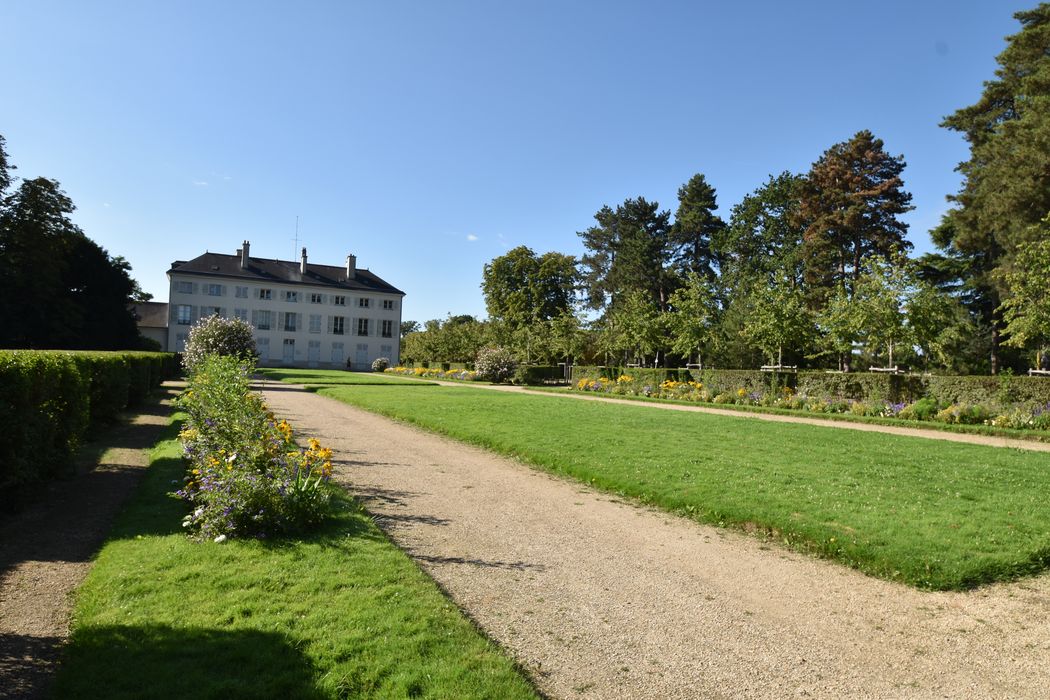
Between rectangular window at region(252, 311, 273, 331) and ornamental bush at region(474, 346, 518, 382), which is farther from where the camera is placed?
rectangular window at region(252, 311, 273, 331)

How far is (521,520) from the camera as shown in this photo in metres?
6.10

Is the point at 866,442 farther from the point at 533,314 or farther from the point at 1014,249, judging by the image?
the point at 533,314

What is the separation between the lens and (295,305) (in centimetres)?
6103

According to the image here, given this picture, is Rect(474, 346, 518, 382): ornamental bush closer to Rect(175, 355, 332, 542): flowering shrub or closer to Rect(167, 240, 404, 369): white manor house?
Rect(167, 240, 404, 369): white manor house

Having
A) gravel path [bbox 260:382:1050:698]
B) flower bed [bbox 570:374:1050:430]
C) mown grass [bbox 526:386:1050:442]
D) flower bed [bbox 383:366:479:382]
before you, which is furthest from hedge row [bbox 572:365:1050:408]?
flower bed [bbox 383:366:479:382]

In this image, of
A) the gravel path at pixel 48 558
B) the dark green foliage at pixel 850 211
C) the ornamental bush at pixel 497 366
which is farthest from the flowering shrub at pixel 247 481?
the dark green foliage at pixel 850 211

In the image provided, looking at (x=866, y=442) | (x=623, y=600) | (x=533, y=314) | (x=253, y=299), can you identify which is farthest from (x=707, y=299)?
(x=253, y=299)

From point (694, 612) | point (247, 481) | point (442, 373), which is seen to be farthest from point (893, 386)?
point (442, 373)

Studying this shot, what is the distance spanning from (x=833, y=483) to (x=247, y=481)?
6197 millimetres

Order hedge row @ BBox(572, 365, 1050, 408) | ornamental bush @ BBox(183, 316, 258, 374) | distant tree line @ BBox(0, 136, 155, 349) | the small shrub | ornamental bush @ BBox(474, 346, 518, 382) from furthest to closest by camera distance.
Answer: ornamental bush @ BBox(474, 346, 518, 382)
distant tree line @ BBox(0, 136, 155, 349)
ornamental bush @ BBox(183, 316, 258, 374)
the small shrub
hedge row @ BBox(572, 365, 1050, 408)

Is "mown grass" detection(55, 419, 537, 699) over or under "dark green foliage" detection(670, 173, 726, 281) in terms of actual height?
under

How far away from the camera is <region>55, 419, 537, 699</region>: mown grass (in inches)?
114

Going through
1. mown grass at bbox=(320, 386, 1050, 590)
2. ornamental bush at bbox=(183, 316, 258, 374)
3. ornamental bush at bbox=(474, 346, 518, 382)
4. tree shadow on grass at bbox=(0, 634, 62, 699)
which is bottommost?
tree shadow on grass at bbox=(0, 634, 62, 699)

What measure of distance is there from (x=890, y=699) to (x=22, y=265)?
37.7 metres
